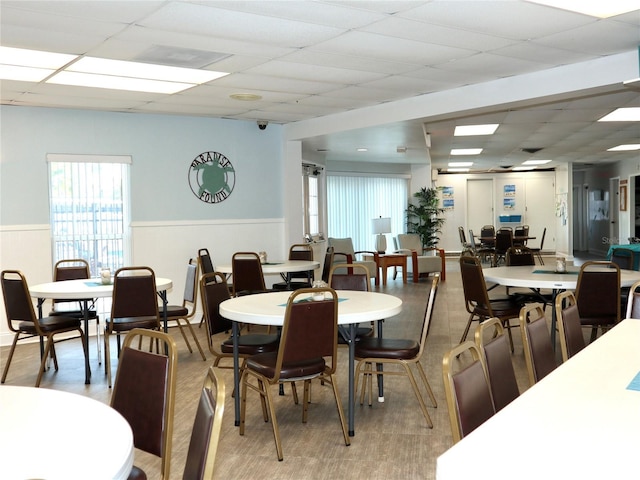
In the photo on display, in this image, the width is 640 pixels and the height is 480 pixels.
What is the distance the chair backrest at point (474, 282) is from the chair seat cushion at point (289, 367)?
2.20 meters

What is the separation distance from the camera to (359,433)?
402 centimetres

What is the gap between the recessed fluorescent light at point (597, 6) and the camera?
4.10 m

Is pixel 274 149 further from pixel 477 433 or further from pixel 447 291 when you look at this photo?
pixel 477 433

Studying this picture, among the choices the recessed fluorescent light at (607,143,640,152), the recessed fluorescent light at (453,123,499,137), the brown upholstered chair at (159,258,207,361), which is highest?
the recessed fluorescent light at (607,143,640,152)

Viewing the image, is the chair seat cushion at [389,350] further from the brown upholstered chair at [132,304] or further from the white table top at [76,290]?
the white table top at [76,290]

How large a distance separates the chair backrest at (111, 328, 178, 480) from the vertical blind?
11641 mm

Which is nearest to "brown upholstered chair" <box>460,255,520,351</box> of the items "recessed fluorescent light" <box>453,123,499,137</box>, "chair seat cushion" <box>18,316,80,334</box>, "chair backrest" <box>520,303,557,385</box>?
"chair backrest" <box>520,303,557,385</box>

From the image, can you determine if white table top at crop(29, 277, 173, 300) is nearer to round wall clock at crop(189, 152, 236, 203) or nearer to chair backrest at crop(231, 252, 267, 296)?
chair backrest at crop(231, 252, 267, 296)

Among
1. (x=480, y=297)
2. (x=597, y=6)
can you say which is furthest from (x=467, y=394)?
Answer: (x=480, y=297)

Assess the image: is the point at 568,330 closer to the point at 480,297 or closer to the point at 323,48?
the point at 480,297

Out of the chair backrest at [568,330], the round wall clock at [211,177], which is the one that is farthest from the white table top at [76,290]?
the chair backrest at [568,330]

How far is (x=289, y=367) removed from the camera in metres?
3.69

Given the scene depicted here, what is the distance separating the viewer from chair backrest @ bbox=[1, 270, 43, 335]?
16.9 feet

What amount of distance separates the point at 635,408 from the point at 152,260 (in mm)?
7047
